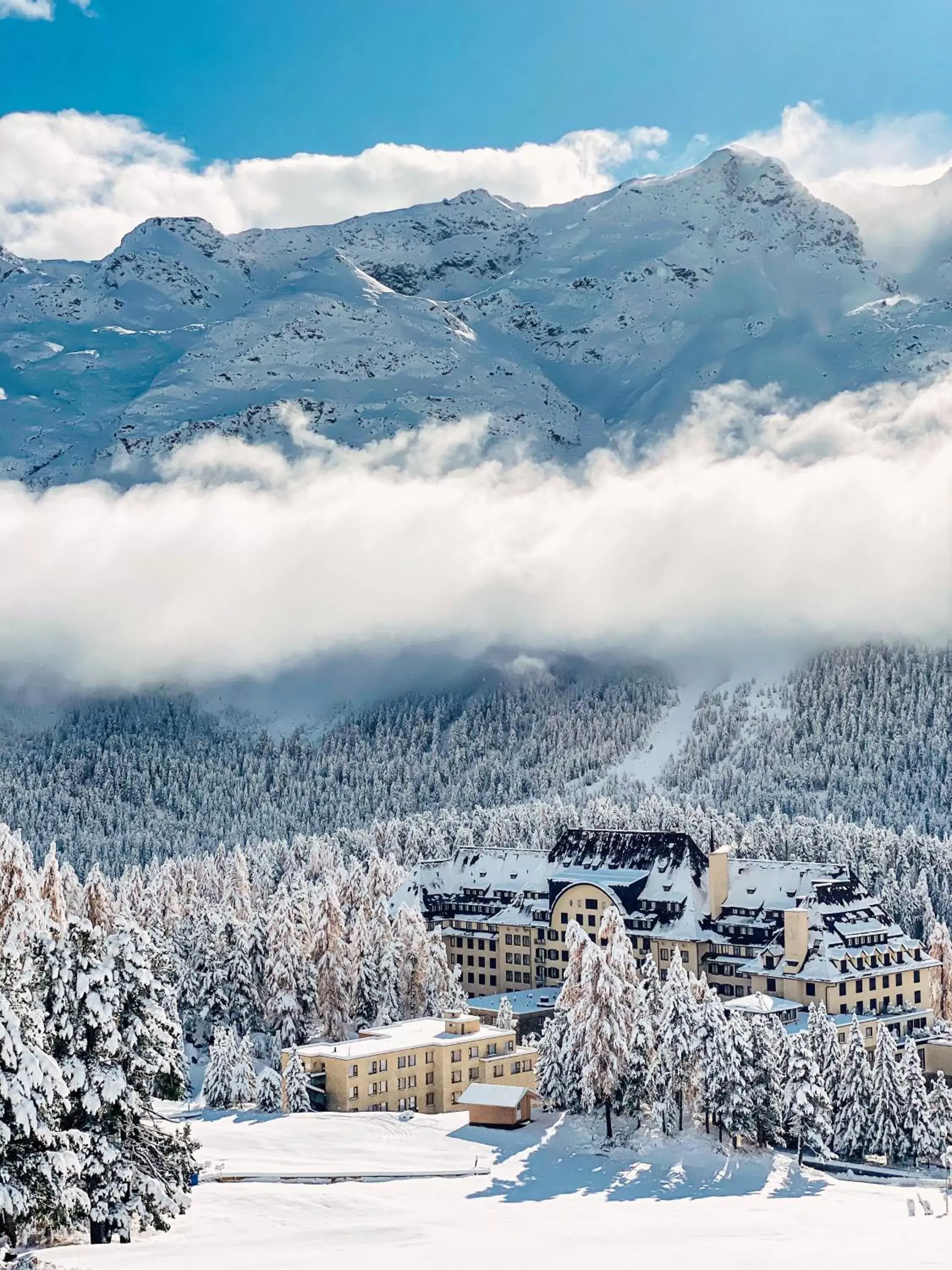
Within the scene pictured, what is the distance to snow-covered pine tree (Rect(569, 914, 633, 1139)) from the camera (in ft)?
317

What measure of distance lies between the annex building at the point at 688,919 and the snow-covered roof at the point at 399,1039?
20.7 meters

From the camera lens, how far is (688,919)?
145 meters

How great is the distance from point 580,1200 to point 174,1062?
105 feet

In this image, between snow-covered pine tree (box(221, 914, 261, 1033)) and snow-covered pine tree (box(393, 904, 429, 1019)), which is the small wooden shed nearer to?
snow-covered pine tree (box(393, 904, 429, 1019))

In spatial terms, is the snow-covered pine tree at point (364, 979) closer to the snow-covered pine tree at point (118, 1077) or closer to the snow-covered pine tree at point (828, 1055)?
the snow-covered pine tree at point (828, 1055)

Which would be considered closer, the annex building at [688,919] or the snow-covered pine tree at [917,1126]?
the snow-covered pine tree at [917,1126]

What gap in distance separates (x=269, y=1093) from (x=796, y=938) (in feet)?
164

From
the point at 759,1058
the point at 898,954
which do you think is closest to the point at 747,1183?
the point at 759,1058

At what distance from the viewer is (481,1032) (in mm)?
112375

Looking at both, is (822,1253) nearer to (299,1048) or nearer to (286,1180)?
(286,1180)

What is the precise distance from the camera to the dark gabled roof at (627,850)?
6033 inches

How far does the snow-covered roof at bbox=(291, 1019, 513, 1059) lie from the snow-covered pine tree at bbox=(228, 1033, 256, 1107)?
12.3ft

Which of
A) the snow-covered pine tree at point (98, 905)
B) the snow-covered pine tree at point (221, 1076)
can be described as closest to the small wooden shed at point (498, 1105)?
the snow-covered pine tree at point (221, 1076)

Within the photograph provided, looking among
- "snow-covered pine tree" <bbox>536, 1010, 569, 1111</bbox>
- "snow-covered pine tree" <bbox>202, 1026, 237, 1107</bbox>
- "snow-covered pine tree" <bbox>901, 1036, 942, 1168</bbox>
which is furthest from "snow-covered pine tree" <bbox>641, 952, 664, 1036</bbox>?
"snow-covered pine tree" <bbox>202, 1026, 237, 1107</bbox>
